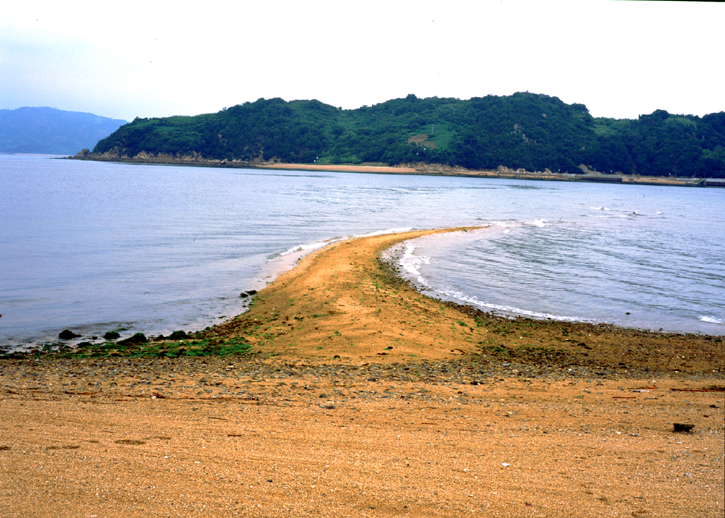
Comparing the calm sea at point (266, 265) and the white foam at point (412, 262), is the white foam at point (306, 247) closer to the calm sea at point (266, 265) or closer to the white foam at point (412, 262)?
the calm sea at point (266, 265)

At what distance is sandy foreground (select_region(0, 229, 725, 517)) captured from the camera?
4.00 m

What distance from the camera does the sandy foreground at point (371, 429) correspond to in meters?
4.00

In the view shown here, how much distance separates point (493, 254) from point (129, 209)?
32564 millimetres

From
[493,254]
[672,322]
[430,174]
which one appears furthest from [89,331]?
[430,174]

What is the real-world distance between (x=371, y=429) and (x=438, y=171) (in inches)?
6994

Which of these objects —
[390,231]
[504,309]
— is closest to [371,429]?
[504,309]

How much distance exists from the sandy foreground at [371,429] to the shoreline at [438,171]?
553 feet

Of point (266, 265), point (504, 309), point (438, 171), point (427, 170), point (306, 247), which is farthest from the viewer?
point (427, 170)

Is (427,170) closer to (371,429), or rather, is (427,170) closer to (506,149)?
(506,149)

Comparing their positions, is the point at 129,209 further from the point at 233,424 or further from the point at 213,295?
the point at 233,424

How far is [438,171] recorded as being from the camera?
177625 millimetres

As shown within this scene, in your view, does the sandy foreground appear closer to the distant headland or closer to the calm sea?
the calm sea

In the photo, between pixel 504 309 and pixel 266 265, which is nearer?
pixel 504 309

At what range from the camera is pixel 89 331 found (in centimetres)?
1223
